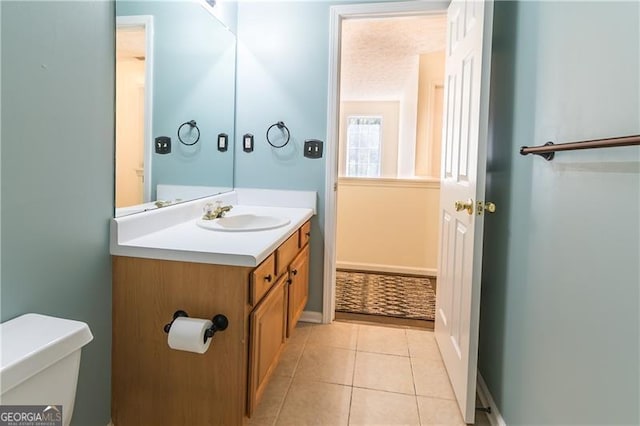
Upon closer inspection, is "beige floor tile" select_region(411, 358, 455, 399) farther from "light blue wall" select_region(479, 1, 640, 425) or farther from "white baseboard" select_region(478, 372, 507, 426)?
"light blue wall" select_region(479, 1, 640, 425)

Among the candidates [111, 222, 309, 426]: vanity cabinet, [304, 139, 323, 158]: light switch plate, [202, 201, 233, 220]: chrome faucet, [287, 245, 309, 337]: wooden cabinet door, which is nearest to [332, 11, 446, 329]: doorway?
[304, 139, 323, 158]: light switch plate

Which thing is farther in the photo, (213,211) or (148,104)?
(213,211)

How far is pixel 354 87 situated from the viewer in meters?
5.91

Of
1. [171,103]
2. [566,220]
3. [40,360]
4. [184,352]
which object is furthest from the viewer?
[171,103]

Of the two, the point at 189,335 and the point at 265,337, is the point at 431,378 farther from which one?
the point at 189,335

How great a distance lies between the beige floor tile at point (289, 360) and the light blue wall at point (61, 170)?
0.82 m

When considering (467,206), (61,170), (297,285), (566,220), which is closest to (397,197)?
(297,285)

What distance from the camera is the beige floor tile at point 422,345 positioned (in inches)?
88.1

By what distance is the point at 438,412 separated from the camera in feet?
5.65

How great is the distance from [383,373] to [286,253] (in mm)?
838

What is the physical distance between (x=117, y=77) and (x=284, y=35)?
4.45ft

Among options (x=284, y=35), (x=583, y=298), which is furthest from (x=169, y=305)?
(x=284, y=35)

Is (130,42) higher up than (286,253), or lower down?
higher up

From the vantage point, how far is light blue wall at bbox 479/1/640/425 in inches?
34.6
